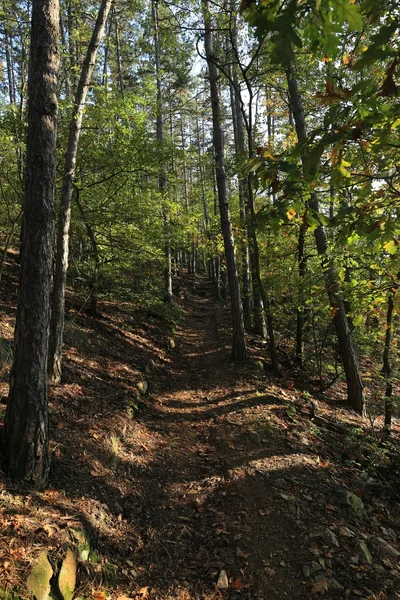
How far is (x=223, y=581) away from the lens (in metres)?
3.28

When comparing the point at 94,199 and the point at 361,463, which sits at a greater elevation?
the point at 94,199

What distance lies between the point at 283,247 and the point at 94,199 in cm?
574

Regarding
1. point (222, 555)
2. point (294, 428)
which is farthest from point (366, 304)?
point (222, 555)

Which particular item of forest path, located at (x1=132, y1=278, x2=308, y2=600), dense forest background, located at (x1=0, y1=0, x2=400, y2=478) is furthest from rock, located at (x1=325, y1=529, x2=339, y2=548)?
dense forest background, located at (x1=0, y1=0, x2=400, y2=478)

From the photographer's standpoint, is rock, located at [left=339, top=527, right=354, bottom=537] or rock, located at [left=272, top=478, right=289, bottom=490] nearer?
rock, located at [left=339, top=527, right=354, bottom=537]

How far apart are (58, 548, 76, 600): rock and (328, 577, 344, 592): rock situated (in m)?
2.27

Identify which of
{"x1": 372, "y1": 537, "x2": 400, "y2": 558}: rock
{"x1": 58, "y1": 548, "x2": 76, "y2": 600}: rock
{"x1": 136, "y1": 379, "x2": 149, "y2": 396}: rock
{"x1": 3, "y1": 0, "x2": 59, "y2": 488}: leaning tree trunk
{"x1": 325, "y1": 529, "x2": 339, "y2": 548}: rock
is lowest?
{"x1": 372, "y1": 537, "x2": 400, "y2": 558}: rock

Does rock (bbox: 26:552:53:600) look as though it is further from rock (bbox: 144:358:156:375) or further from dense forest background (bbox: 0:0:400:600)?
rock (bbox: 144:358:156:375)

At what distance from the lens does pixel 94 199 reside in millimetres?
8336

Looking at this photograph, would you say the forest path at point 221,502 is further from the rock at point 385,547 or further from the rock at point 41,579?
the rock at point 41,579

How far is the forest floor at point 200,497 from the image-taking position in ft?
10.3

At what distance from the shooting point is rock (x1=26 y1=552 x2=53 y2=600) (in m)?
2.48

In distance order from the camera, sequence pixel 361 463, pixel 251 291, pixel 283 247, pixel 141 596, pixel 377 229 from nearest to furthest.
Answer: pixel 377 229 < pixel 141 596 < pixel 361 463 < pixel 283 247 < pixel 251 291

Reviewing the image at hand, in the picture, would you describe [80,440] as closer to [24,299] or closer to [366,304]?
[24,299]
